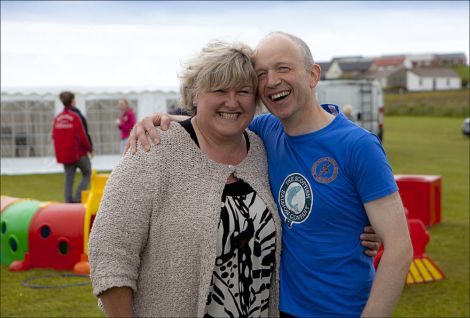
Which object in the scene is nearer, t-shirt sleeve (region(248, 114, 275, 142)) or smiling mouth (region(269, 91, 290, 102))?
smiling mouth (region(269, 91, 290, 102))

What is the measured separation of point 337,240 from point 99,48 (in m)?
18.4

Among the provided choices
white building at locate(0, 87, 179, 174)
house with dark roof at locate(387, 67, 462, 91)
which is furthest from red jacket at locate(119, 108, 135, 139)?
house with dark roof at locate(387, 67, 462, 91)

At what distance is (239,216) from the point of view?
108 inches

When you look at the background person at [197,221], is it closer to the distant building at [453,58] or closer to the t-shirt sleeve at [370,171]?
the t-shirt sleeve at [370,171]

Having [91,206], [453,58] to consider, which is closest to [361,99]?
[91,206]

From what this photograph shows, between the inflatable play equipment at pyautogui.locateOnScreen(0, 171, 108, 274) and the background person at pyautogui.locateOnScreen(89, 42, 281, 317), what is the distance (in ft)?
16.7

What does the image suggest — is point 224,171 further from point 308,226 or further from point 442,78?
point 442,78

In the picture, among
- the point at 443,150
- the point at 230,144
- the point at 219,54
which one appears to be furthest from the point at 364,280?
the point at 443,150

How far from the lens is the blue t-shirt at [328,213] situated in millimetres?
2607

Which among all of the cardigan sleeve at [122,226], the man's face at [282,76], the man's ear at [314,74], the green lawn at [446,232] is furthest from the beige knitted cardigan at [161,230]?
the green lawn at [446,232]

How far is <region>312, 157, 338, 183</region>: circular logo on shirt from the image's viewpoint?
2668 millimetres

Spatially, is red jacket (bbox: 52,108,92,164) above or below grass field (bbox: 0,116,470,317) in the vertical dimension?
above

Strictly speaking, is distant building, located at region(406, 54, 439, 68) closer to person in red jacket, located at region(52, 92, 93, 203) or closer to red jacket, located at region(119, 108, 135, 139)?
red jacket, located at region(119, 108, 135, 139)

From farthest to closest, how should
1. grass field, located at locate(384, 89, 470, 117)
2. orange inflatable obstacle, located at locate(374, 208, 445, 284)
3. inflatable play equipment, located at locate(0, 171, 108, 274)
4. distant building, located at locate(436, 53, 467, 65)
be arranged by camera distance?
distant building, located at locate(436, 53, 467, 65) < grass field, located at locate(384, 89, 470, 117) < inflatable play equipment, located at locate(0, 171, 108, 274) < orange inflatable obstacle, located at locate(374, 208, 445, 284)
